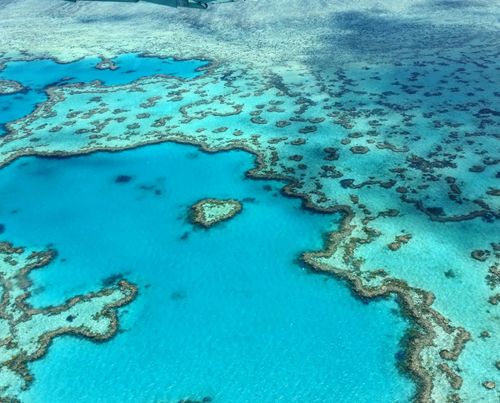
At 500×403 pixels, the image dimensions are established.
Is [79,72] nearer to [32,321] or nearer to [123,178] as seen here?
[123,178]

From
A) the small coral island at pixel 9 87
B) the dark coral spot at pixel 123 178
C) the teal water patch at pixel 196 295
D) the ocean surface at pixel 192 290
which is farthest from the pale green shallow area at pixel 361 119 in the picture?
the small coral island at pixel 9 87

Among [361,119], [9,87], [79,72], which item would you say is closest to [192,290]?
[361,119]

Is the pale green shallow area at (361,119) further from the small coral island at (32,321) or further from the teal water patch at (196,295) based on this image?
the small coral island at (32,321)

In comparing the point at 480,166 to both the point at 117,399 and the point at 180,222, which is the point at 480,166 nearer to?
the point at 180,222

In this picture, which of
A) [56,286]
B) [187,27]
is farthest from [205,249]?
[187,27]

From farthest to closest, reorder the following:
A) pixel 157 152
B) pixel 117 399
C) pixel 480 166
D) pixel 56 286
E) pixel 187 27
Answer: pixel 187 27 < pixel 157 152 < pixel 480 166 < pixel 56 286 < pixel 117 399

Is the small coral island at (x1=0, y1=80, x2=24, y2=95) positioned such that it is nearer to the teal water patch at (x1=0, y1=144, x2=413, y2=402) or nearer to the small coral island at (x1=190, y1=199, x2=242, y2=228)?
the teal water patch at (x1=0, y1=144, x2=413, y2=402)
